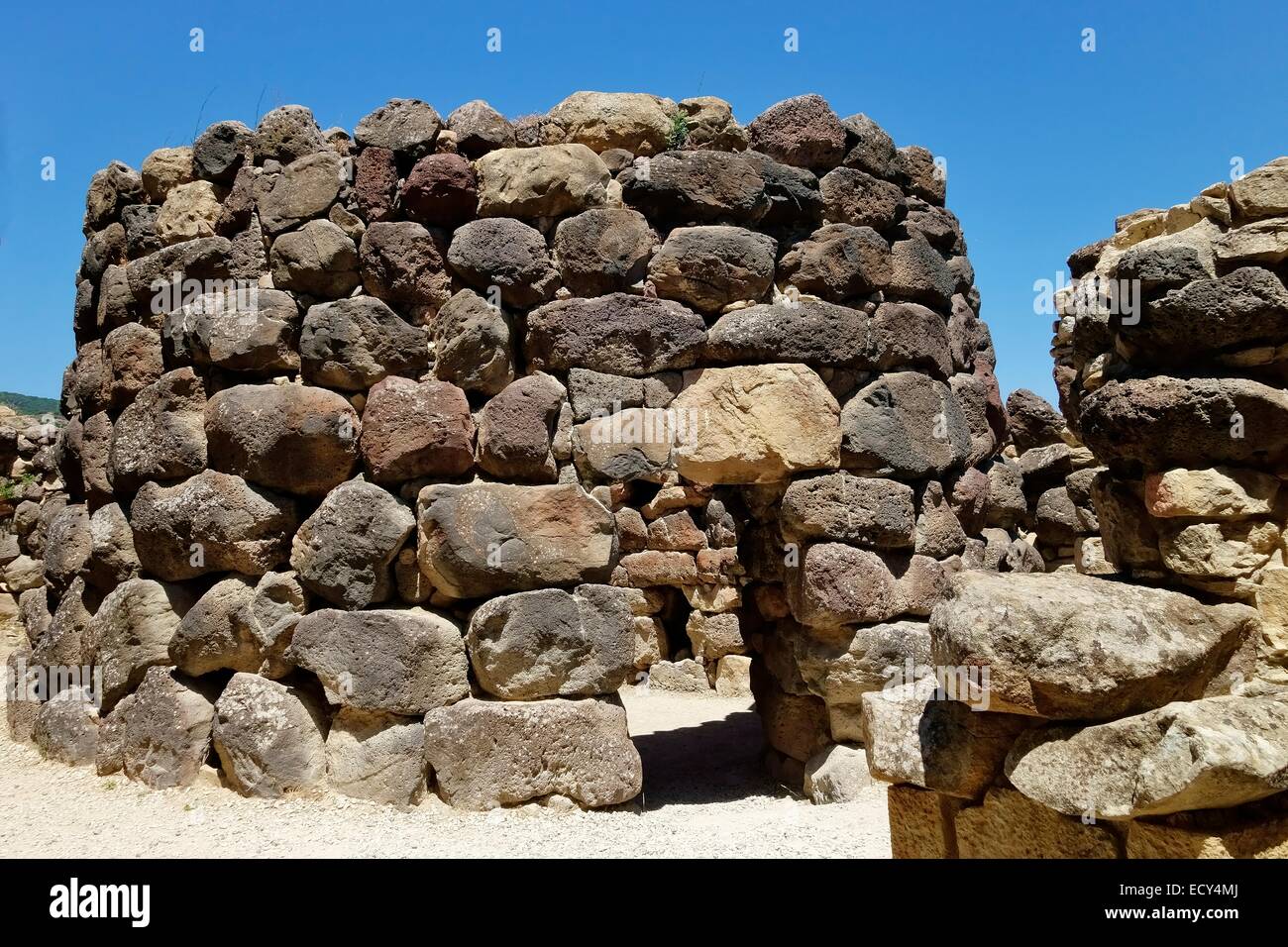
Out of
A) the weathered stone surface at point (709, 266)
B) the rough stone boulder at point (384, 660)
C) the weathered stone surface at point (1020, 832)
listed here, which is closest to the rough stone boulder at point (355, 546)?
the rough stone boulder at point (384, 660)

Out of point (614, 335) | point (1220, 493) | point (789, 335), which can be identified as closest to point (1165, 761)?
point (1220, 493)

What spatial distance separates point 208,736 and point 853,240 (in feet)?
13.7

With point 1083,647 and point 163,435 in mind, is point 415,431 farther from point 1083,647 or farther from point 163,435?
point 1083,647

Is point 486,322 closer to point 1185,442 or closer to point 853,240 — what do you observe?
point 853,240

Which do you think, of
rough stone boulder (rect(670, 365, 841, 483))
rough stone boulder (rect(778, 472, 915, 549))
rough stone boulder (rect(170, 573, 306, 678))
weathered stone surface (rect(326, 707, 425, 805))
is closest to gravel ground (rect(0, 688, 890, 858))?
weathered stone surface (rect(326, 707, 425, 805))

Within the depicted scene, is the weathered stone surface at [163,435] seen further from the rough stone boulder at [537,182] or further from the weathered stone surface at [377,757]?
the rough stone boulder at [537,182]

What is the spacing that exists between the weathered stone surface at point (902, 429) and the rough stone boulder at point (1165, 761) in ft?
9.56

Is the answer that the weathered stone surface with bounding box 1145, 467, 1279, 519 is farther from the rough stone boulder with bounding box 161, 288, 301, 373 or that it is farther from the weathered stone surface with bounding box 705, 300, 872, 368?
the rough stone boulder with bounding box 161, 288, 301, 373

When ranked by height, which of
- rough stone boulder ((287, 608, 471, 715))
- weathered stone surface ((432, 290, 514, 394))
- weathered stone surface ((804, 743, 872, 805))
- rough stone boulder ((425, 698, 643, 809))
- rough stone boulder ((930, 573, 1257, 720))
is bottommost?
weathered stone surface ((804, 743, 872, 805))

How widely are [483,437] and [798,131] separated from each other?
2.43 m

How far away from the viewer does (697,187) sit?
5047mm

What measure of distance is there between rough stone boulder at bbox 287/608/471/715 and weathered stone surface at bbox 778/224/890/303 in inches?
103

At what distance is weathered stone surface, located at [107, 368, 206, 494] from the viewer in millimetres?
4895

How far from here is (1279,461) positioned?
244 cm
